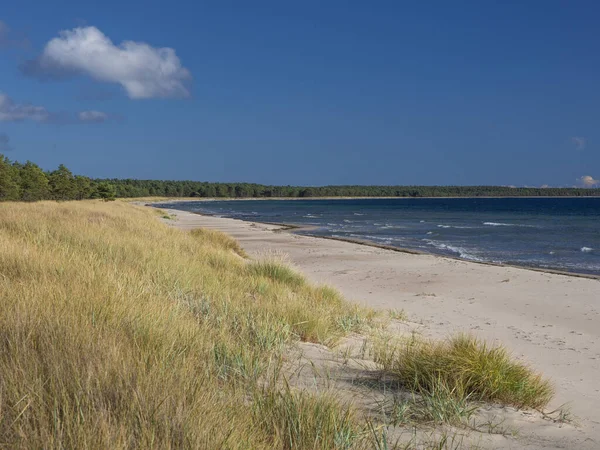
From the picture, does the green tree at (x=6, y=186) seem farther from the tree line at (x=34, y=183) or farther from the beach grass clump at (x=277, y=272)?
the beach grass clump at (x=277, y=272)

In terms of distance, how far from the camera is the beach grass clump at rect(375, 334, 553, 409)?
15.6 feet

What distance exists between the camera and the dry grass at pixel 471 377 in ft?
15.6

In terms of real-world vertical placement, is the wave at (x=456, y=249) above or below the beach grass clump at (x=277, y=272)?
below

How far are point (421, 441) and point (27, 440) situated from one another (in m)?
2.54

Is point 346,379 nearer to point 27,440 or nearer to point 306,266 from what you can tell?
point 27,440

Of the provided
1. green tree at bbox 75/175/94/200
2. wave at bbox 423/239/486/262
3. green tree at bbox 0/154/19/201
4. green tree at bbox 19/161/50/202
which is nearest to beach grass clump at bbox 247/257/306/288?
wave at bbox 423/239/486/262

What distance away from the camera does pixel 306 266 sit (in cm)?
2103

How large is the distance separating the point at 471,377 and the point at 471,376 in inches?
0.8

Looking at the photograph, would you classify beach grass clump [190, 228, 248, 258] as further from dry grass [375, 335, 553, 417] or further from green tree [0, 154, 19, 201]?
green tree [0, 154, 19, 201]

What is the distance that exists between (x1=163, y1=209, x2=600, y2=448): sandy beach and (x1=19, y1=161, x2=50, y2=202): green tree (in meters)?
57.1

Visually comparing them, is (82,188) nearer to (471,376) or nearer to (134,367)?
(471,376)

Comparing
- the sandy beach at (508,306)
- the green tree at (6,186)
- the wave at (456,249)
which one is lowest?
the wave at (456,249)

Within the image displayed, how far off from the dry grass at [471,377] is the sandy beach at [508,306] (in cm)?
44

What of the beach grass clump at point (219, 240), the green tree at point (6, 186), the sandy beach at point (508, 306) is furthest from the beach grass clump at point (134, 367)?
the green tree at point (6, 186)
